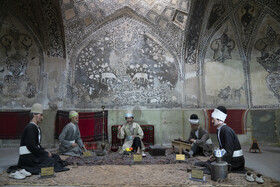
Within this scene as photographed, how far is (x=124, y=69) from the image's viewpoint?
27.6 feet

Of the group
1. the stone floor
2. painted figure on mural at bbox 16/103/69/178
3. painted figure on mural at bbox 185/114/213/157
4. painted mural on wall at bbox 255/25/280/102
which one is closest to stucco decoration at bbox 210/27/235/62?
painted mural on wall at bbox 255/25/280/102

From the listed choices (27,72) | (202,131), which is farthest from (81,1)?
(202,131)

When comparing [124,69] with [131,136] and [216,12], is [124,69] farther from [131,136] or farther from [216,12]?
[216,12]

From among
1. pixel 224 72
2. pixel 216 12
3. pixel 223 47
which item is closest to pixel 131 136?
pixel 224 72

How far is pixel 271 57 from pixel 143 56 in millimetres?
4626

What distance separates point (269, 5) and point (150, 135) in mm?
6014

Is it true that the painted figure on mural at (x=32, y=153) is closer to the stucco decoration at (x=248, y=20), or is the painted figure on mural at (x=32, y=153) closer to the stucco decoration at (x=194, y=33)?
the stucco decoration at (x=194, y=33)

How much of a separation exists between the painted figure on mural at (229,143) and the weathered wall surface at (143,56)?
13.1 feet

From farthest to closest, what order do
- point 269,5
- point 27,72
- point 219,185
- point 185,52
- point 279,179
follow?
point 185,52, point 27,72, point 269,5, point 279,179, point 219,185

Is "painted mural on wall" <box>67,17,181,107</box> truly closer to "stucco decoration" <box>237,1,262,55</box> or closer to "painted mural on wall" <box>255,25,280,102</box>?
"stucco decoration" <box>237,1,262,55</box>

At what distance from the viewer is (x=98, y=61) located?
838cm

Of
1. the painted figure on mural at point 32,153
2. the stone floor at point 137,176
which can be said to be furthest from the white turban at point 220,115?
the painted figure on mural at point 32,153

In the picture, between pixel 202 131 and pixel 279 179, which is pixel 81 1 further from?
pixel 279 179

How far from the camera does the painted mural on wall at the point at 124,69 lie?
8172 millimetres
